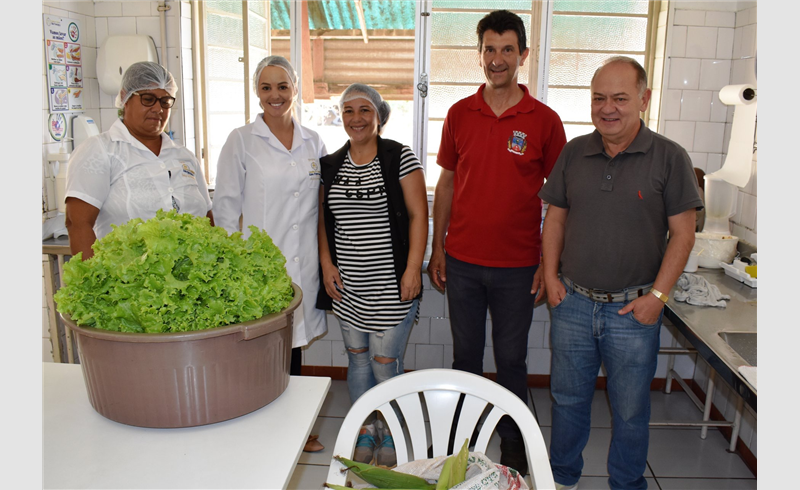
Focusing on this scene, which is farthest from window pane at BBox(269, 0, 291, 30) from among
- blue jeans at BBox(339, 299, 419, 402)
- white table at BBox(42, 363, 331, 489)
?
white table at BBox(42, 363, 331, 489)

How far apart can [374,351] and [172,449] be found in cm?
125

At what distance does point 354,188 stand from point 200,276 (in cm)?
117

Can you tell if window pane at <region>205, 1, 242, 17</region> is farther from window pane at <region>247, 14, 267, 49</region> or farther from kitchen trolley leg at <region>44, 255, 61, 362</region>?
kitchen trolley leg at <region>44, 255, 61, 362</region>

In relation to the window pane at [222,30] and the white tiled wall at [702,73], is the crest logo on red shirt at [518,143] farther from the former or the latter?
the window pane at [222,30]

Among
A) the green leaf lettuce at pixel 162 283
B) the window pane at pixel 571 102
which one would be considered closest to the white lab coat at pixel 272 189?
the green leaf lettuce at pixel 162 283

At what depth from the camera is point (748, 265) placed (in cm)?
256

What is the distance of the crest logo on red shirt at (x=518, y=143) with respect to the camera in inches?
88.3

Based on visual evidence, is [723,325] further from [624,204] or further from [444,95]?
[444,95]

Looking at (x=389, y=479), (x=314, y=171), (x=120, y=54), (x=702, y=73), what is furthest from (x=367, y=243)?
(x=702, y=73)

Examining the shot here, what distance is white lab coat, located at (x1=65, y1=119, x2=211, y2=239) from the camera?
6.48 feet

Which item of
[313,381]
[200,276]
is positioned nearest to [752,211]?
[313,381]

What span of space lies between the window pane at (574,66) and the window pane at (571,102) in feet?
0.16

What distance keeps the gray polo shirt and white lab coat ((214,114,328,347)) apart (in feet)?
3.25

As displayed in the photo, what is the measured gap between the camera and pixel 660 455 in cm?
273
